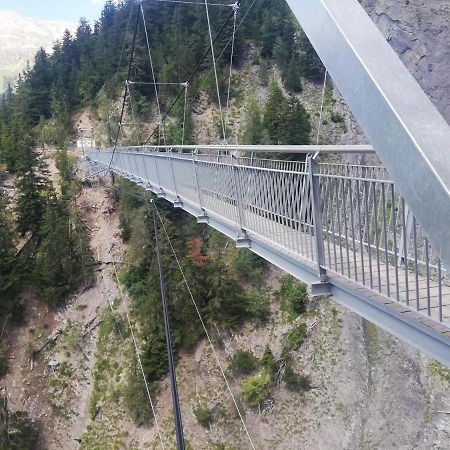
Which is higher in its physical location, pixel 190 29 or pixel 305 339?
pixel 190 29

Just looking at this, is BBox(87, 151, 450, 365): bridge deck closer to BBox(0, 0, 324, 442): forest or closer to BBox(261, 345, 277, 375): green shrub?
BBox(261, 345, 277, 375): green shrub

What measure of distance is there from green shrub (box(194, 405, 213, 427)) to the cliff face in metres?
14.6

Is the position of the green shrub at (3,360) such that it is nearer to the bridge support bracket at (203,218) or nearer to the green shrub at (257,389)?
the green shrub at (257,389)

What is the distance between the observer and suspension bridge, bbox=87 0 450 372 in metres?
1.13

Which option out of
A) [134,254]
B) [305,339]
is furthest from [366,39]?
[134,254]

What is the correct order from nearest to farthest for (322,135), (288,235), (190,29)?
(288,235), (322,135), (190,29)

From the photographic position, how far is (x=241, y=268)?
1777cm

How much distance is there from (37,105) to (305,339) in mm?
29211

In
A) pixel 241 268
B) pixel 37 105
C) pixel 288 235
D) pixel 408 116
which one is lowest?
pixel 241 268

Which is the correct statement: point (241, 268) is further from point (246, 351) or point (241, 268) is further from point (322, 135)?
point (322, 135)

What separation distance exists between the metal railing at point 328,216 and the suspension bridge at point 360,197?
0.04ft

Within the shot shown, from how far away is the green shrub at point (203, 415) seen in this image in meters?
13.9

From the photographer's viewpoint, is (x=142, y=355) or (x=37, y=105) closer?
(x=142, y=355)

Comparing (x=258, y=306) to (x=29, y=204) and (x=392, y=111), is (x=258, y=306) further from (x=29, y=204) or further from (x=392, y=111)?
(x=392, y=111)
